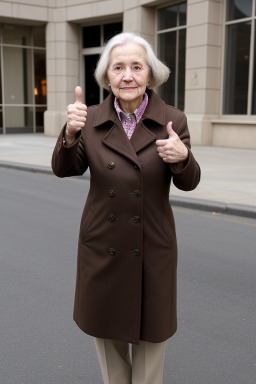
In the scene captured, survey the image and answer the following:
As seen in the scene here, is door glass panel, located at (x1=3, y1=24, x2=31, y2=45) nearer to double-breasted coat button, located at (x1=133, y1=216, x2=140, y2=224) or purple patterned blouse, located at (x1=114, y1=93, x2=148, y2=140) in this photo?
purple patterned blouse, located at (x1=114, y1=93, x2=148, y2=140)

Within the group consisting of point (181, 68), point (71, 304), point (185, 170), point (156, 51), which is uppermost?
point (156, 51)

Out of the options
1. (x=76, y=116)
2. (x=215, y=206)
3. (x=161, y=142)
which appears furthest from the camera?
(x=215, y=206)

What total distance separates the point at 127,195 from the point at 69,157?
32 centimetres

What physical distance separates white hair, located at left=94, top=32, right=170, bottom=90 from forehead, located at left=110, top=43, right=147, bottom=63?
0.02 metres

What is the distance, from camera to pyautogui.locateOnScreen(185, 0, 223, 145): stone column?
17.3 meters

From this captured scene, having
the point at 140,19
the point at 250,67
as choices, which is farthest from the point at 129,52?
the point at 140,19

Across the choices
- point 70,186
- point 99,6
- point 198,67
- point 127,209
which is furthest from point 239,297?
point 99,6

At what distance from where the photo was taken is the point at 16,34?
25.6 m

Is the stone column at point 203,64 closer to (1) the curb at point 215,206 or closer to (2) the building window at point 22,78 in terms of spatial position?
(1) the curb at point 215,206

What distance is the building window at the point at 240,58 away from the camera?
16.9 meters

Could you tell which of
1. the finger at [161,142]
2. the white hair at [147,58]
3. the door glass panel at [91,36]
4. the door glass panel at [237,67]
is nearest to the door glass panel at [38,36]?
the door glass panel at [91,36]

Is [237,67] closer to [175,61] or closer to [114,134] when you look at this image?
[175,61]

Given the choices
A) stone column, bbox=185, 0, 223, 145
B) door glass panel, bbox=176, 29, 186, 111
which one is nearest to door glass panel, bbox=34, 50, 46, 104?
door glass panel, bbox=176, 29, 186, 111

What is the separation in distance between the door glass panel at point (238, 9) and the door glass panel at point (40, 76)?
498 inches
